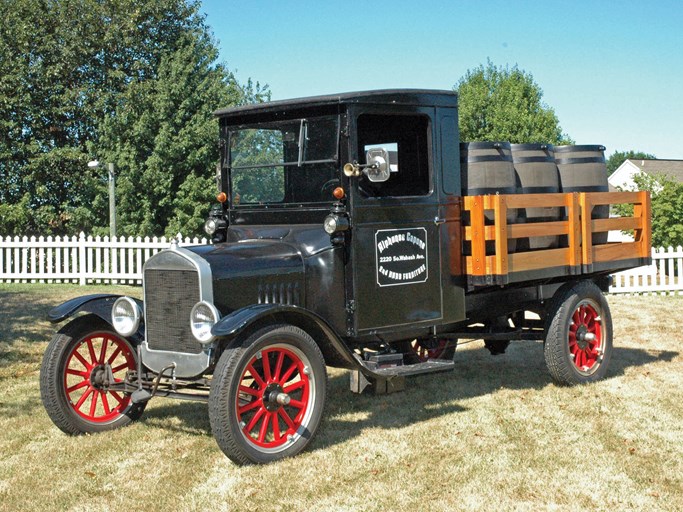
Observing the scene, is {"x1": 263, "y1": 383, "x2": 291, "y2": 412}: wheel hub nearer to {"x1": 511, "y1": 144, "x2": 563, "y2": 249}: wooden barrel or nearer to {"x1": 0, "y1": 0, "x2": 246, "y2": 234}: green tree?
{"x1": 511, "y1": 144, "x2": 563, "y2": 249}: wooden barrel

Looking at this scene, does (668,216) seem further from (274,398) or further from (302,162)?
(274,398)

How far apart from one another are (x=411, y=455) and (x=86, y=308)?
2.54 metres

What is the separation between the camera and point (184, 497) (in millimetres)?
4727

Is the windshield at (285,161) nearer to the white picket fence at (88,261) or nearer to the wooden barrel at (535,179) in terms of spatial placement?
the wooden barrel at (535,179)

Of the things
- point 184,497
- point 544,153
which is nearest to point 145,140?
point 544,153

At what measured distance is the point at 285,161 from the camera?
254 inches

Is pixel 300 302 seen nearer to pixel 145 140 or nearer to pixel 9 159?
pixel 145 140

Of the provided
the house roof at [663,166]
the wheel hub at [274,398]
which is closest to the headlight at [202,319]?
the wheel hub at [274,398]

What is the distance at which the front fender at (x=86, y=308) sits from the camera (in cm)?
598

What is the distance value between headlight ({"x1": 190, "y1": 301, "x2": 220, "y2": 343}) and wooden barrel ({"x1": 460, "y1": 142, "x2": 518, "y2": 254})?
2567mm

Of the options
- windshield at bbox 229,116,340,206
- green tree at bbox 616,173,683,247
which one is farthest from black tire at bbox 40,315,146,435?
green tree at bbox 616,173,683,247

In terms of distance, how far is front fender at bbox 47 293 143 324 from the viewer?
5984 mm

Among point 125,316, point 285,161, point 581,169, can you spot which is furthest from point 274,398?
point 581,169

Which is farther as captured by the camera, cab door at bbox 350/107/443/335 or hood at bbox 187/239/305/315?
cab door at bbox 350/107/443/335
